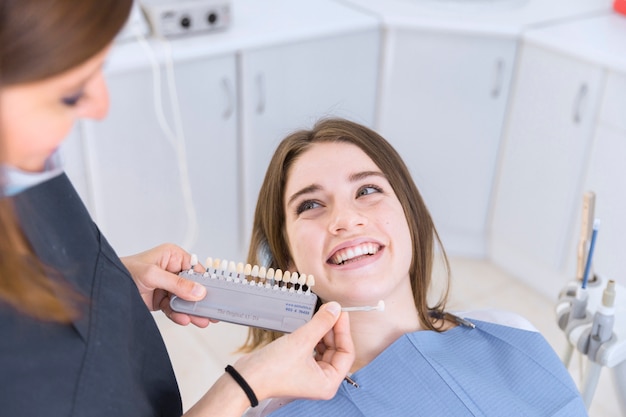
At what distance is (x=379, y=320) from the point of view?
4.37 ft

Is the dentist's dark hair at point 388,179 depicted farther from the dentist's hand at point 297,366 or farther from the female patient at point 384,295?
the dentist's hand at point 297,366

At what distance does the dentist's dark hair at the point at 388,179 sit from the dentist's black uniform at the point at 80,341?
0.50 m

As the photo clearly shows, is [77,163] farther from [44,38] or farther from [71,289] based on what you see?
[44,38]

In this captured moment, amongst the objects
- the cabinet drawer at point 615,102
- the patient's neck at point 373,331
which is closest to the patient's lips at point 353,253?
the patient's neck at point 373,331

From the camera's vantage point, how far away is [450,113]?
2578 mm

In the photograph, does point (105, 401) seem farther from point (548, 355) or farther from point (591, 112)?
point (591, 112)

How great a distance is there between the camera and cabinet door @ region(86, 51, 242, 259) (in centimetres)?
207

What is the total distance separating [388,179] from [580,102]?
1.14 m

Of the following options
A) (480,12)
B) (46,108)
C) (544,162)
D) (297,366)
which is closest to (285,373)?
(297,366)

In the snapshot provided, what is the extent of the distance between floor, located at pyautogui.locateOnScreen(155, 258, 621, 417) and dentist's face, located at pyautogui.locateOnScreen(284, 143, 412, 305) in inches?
39.7

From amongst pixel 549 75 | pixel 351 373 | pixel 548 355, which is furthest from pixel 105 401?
pixel 549 75

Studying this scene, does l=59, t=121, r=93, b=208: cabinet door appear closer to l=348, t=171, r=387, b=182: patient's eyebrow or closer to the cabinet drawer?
l=348, t=171, r=387, b=182: patient's eyebrow

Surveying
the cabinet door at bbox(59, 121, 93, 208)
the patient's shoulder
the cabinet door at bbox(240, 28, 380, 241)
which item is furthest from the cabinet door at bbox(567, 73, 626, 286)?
the cabinet door at bbox(59, 121, 93, 208)

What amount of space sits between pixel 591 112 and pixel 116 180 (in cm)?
151
